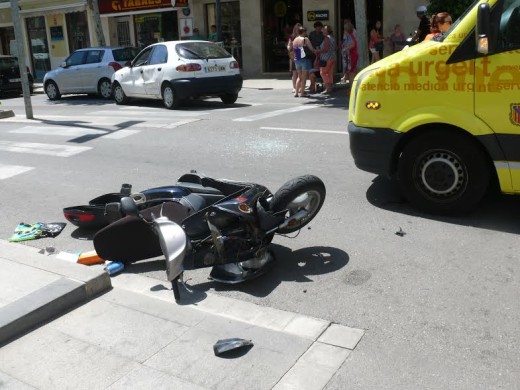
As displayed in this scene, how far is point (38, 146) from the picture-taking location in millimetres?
10930

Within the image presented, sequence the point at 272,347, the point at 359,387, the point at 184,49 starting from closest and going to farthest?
the point at 359,387
the point at 272,347
the point at 184,49

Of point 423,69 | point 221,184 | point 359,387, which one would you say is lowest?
point 359,387

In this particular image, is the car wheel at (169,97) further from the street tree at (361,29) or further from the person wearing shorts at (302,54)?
the street tree at (361,29)

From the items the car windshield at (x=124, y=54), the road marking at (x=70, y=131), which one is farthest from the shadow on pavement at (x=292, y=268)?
the car windshield at (x=124, y=54)

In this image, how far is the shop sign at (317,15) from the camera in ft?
70.9

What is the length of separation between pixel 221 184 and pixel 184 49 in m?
10.2

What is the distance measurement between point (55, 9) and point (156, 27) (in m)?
6.93

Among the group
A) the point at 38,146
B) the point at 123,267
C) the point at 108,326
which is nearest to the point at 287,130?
the point at 38,146

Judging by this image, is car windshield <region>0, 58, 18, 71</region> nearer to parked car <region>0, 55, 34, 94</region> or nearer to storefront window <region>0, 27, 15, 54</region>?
parked car <region>0, 55, 34, 94</region>

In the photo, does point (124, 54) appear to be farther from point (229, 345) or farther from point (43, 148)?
point (229, 345)

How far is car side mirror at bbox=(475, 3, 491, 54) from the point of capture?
493cm

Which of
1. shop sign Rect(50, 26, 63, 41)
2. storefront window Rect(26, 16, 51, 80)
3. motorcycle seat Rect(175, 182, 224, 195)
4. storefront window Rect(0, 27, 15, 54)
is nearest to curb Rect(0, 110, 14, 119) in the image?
motorcycle seat Rect(175, 182, 224, 195)

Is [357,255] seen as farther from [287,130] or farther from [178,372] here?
[287,130]

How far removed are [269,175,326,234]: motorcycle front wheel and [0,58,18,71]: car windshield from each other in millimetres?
20876
